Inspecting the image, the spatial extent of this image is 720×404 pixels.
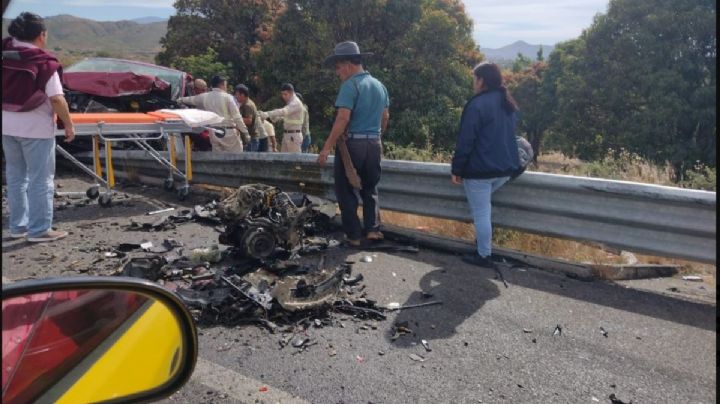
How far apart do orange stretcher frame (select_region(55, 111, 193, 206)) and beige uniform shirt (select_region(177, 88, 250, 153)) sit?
2.31 feet

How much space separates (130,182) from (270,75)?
11789 millimetres

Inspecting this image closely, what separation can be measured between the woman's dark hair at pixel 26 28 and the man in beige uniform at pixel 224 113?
3.15 m

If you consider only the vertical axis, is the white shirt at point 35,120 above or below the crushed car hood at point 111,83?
below

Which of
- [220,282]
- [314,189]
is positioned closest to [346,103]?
[314,189]

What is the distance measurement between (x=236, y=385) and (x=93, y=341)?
4.64 ft

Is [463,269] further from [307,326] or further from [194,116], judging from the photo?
[194,116]

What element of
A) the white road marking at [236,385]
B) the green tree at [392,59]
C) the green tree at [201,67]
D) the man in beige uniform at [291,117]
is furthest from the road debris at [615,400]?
the green tree at [201,67]

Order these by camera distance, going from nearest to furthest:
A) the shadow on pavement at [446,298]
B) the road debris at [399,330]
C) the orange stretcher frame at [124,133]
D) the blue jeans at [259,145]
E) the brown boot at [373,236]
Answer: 1. the road debris at [399,330]
2. the shadow on pavement at [446,298]
3. the brown boot at [373,236]
4. the orange stretcher frame at [124,133]
5. the blue jeans at [259,145]

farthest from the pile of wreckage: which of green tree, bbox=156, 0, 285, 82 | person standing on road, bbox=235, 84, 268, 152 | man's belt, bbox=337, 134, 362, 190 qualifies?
green tree, bbox=156, 0, 285, 82

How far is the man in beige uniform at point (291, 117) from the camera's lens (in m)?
9.56

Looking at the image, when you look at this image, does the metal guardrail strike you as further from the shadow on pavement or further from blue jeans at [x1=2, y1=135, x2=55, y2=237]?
blue jeans at [x1=2, y1=135, x2=55, y2=237]

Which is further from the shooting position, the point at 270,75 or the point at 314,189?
the point at 270,75

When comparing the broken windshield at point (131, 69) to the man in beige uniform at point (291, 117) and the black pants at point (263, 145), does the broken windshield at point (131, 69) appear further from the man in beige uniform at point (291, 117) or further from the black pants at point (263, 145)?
the man in beige uniform at point (291, 117)

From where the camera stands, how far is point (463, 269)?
4.81 metres
